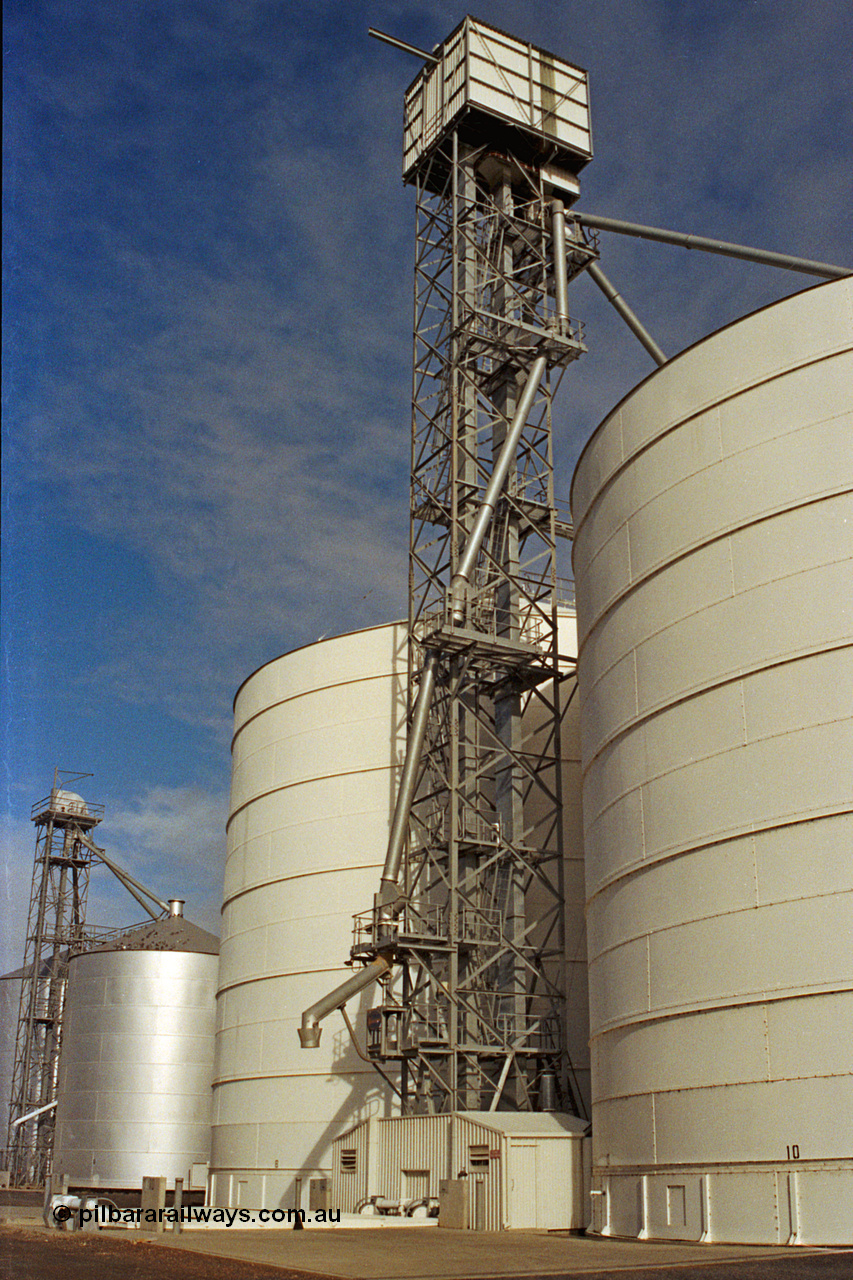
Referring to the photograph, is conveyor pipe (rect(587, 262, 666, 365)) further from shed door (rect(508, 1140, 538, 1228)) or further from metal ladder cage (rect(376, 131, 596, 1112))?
shed door (rect(508, 1140, 538, 1228))

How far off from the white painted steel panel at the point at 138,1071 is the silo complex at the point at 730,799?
93.8 ft

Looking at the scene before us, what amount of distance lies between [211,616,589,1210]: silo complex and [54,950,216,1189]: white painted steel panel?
10.8 meters

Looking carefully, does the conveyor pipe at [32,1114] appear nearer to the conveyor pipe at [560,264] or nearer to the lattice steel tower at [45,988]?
the lattice steel tower at [45,988]

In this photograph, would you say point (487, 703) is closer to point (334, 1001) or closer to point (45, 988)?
point (334, 1001)

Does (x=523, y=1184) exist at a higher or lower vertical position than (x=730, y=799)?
lower

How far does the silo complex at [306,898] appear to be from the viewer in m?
32.6

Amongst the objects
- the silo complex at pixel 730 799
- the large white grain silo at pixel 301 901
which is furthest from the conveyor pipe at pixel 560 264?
the silo complex at pixel 730 799

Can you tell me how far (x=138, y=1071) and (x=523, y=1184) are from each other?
27963mm

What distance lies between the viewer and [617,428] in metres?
24.3

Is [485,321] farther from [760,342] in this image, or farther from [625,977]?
[625,977]

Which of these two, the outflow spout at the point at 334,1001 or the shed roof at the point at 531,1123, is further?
the outflow spout at the point at 334,1001

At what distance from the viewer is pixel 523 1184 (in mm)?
23625

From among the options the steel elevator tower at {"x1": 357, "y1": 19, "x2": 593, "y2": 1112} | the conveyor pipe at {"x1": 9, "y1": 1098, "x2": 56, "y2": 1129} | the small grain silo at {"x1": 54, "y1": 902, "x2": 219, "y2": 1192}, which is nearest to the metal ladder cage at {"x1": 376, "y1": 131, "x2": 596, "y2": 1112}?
the steel elevator tower at {"x1": 357, "y1": 19, "x2": 593, "y2": 1112}

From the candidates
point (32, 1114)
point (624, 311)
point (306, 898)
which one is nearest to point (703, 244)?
point (624, 311)
